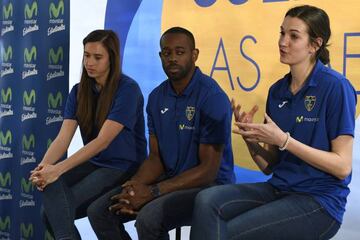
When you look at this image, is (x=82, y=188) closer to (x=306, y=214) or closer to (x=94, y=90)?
(x=94, y=90)

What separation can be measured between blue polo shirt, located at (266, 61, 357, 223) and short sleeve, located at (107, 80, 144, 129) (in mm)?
893

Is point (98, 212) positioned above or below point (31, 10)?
below

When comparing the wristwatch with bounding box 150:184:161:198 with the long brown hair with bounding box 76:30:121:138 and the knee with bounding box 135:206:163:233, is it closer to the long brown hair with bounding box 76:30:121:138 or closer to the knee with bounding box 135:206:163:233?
the knee with bounding box 135:206:163:233

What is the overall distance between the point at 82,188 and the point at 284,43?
47.3 inches

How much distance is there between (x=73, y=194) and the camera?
9.04 feet

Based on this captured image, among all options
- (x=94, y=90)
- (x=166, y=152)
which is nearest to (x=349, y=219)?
(x=166, y=152)

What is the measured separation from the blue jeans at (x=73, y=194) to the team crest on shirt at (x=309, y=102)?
1.06m

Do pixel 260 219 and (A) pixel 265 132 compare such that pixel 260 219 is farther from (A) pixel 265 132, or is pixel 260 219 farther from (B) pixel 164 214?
(B) pixel 164 214

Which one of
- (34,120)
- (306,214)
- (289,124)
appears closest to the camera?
(306,214)

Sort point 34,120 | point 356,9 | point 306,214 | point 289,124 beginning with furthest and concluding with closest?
point 34,120 → point 356,9 → point 289,124 → point 306,214

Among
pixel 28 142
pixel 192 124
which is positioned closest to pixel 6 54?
pixel 28 142

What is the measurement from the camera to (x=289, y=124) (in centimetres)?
221

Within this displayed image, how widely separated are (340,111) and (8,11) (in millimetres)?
2760

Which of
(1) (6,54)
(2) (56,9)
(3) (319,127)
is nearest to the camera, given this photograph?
(3) (319,127)
